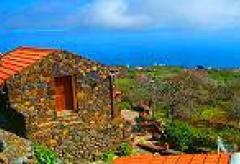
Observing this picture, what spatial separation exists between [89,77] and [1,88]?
3832mm

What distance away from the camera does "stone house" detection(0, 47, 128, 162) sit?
84.9ft

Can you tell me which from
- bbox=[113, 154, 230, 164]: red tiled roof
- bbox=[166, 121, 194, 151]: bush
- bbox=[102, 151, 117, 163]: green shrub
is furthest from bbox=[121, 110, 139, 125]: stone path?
bbox=[113, 154, 230, 164]: red tiled roof

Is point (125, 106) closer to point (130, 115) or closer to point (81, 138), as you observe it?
point (130, 115)

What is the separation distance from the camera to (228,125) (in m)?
35.9

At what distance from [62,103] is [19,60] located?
290 centimetres

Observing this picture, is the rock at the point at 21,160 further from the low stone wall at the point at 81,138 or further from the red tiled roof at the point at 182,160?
the red tiled roof at the point at 182,160

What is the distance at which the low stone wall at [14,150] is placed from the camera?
1878 cm

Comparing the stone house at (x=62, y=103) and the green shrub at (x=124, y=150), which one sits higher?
the stone house at (x=62, y=103)

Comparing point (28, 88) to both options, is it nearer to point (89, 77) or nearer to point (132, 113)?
point (89, 77)

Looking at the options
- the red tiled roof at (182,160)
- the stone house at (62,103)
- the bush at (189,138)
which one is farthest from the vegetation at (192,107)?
the red tiled roof at (182,160)

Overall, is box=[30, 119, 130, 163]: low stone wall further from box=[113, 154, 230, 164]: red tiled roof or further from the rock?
box=[113, 154, 230, 164]: red tiled roof

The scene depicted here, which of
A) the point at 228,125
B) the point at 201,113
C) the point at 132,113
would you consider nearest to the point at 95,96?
the point at 228,125

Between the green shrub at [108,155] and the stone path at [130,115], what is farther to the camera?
the stone path at [130,115]

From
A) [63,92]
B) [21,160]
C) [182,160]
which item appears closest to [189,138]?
[63,92]
